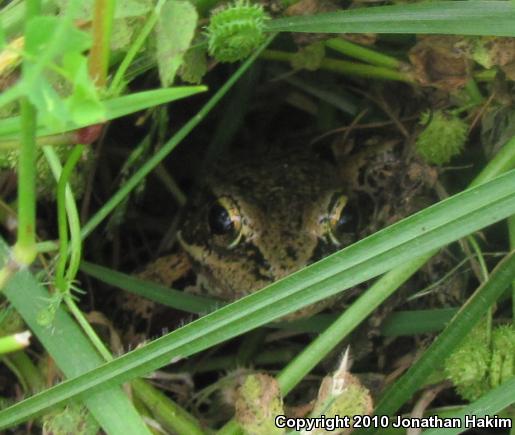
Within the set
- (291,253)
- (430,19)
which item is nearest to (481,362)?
(291,253)

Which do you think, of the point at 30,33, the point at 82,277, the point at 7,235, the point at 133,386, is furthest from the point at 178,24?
the point at 82,277

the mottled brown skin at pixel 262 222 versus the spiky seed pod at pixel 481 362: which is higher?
the mottled brown skin at pixel 262 222

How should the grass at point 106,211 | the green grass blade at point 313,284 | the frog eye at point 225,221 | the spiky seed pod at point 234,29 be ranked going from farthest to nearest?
the frog eye at point 225,221 < the spiky seed pod at point 234,29 < the green grass blade at point 313,284 < the grass at point 106,211

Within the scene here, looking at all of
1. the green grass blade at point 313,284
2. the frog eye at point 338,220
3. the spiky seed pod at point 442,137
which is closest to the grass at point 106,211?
the green grass blade at point 313,284

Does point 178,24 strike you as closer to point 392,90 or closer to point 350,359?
point 350,359

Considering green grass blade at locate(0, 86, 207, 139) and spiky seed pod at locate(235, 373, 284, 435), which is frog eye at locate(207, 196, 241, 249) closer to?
spiky seed pod at locate(235, 373, 284, 435)

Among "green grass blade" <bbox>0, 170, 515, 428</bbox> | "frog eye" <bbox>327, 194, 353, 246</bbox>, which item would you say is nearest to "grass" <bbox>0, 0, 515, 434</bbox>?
"green grass blade" <bbox>0, 170, 515, 428</bbox>

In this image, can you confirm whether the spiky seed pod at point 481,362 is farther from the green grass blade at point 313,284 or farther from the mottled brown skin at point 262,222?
the mottled brown skin at point 262,222
